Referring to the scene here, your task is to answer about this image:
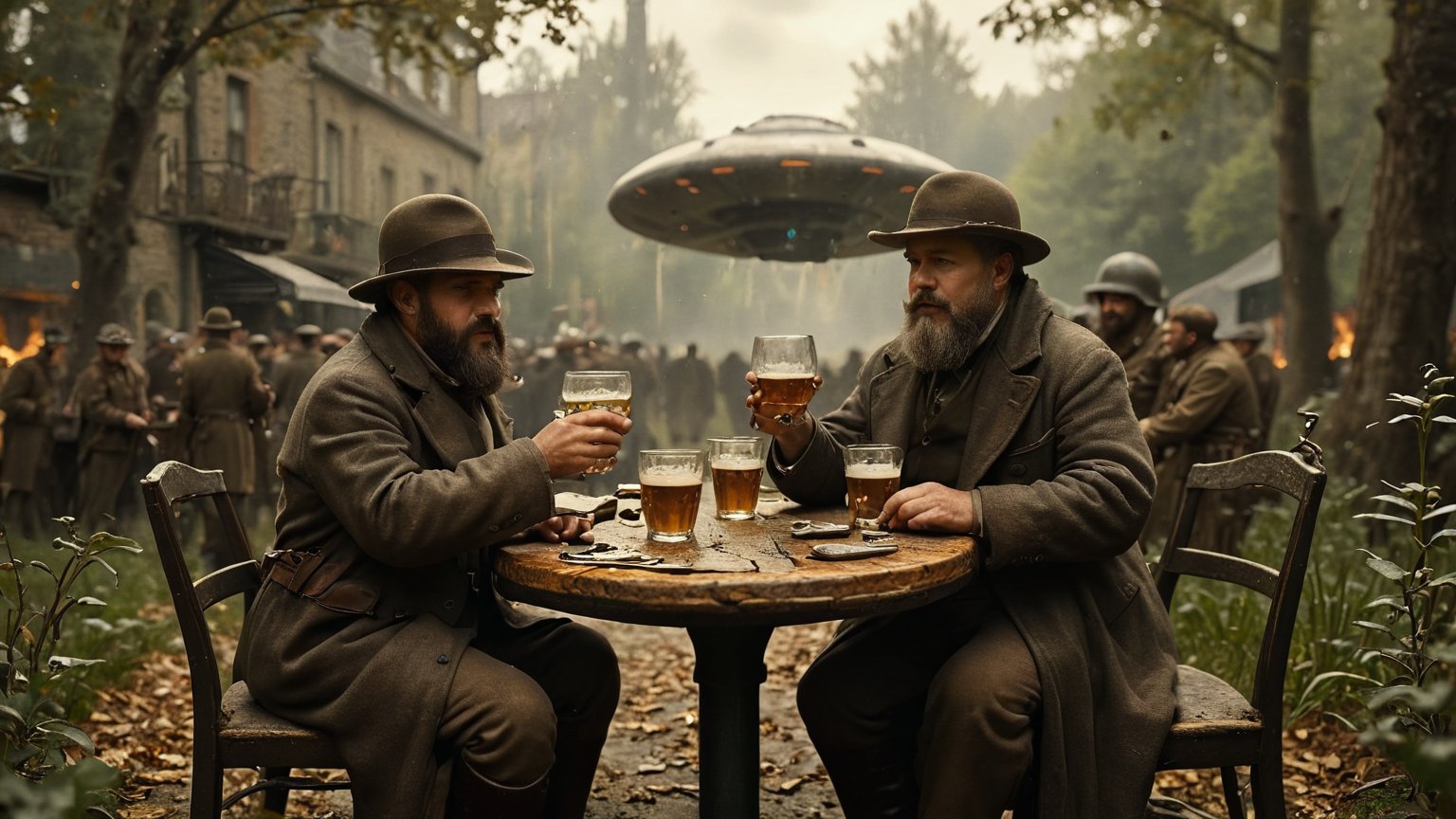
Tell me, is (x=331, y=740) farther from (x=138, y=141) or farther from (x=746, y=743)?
(x=138, y=141)

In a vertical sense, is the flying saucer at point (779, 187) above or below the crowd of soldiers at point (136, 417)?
above

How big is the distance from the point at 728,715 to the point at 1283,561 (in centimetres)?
152

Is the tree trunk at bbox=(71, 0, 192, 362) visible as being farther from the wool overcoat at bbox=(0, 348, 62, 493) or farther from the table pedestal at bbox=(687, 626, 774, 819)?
the table pedestal at bbox=(687, 626, 774, 819)

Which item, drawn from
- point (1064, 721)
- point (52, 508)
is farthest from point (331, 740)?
point (52, 508)

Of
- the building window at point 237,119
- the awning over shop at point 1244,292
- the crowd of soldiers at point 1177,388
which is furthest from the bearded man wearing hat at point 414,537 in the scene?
the awning over shop at point 1244,292

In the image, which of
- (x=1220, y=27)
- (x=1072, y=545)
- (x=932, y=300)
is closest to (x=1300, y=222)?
(x=1220, y=27)

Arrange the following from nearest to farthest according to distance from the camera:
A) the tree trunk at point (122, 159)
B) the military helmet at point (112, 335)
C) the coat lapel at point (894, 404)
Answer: the coat lapel at point (894, 404), the tree trunk at point (122, 159), the military helmet at point (112, 335)

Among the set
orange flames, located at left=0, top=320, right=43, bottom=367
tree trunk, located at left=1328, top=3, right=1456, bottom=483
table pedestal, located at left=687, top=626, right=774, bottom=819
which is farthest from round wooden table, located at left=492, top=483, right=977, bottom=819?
orange flames, located at left=0, top=320, right=43, bottom=367

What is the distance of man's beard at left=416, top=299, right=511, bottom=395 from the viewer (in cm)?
290

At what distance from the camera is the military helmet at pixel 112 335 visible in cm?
857

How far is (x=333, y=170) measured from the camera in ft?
35.7

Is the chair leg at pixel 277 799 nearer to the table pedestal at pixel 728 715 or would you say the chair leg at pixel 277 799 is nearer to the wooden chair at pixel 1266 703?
the table pedestal at pixel 728 715

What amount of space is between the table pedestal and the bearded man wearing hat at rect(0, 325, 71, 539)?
27.3ft

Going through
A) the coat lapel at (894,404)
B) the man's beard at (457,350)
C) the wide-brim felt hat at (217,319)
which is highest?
the wide-brim felt hat at (217,319)
